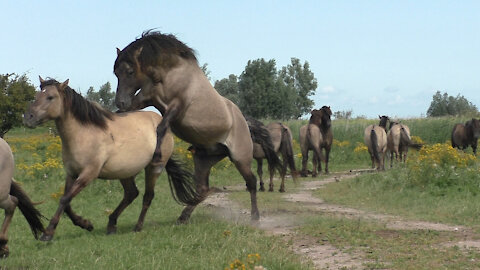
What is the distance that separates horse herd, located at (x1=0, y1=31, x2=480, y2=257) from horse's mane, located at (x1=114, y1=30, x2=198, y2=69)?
0.04 ft

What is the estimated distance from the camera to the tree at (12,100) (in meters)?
35.6

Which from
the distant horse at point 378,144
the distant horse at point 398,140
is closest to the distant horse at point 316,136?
the distant horse at point 378,144

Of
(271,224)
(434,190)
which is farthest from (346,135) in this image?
(271,224)

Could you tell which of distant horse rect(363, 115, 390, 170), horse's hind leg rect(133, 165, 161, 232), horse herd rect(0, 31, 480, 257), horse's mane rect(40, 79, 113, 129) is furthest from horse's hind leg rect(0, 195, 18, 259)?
distant horse rect(363, 115, 390, 170)

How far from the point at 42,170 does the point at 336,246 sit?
9.68m

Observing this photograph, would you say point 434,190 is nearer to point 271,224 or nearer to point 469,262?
point 271,224

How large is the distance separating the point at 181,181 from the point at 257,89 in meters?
61.6

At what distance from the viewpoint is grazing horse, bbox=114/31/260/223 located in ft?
24.3

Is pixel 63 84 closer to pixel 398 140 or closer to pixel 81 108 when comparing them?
pixel 81 108

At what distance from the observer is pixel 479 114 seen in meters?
34.0

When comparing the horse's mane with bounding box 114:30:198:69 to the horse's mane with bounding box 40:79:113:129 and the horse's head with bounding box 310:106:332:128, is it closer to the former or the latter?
the horse's mane with bounding box 40:79:113:129

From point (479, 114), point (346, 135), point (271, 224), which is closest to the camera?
point (271, 224)

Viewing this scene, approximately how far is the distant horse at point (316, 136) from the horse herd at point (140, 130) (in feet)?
36.9

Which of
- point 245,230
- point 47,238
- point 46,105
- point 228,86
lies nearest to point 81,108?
point 46,105
